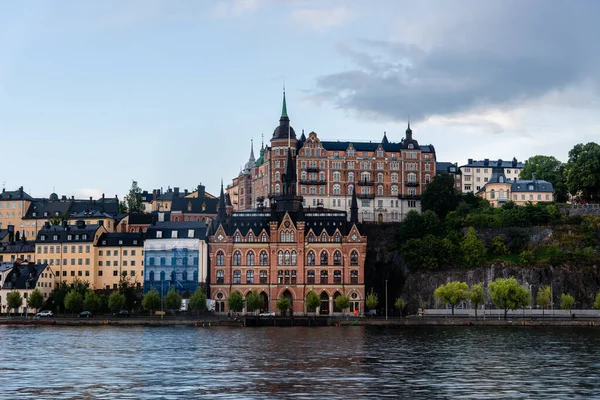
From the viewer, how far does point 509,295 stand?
148m

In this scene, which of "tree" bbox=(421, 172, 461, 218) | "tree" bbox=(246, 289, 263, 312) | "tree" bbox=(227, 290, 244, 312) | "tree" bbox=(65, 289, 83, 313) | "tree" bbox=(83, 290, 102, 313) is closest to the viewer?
"tree" bbox=(83, 290, 102, 313)

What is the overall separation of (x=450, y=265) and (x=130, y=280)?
5377 centimetres

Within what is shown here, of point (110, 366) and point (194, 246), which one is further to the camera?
point (194, 246)

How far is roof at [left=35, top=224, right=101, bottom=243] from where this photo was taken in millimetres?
177875

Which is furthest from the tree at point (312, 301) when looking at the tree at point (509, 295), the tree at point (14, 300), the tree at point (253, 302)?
the tree at point (14, 300)

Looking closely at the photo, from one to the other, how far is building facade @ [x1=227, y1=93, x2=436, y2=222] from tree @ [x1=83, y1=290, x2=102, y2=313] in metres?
41.8

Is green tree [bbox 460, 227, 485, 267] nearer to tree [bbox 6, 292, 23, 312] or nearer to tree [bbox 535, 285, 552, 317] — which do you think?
tree [bbox 535, 285, 552, 317]

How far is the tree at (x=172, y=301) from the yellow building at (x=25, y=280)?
24.4 metres

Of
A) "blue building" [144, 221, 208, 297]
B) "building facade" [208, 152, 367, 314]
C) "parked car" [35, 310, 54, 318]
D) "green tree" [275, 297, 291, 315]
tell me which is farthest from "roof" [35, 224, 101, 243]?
"green tree" [275, 297, 291, 315]

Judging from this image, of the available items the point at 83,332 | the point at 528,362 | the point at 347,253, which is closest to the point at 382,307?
the point at 347,253

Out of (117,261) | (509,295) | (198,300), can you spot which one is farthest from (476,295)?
(117,261)

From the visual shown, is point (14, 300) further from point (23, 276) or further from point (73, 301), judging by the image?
point (73, 301)

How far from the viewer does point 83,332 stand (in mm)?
133250

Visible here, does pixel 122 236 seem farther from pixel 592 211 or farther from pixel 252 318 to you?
pixel 592 211
